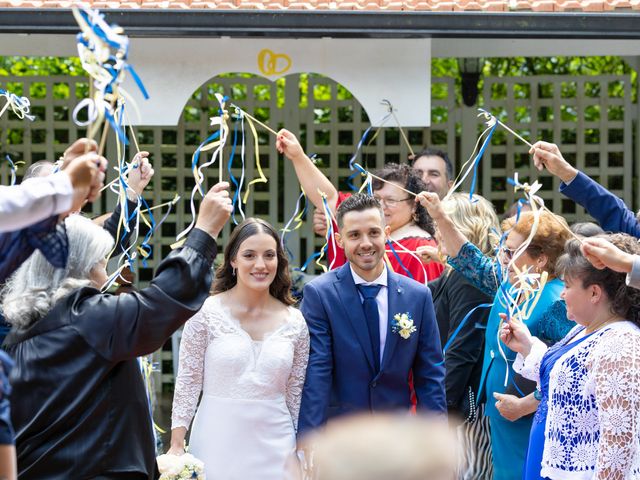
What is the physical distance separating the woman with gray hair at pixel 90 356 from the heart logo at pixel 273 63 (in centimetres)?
463

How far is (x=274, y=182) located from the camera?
1078 cm

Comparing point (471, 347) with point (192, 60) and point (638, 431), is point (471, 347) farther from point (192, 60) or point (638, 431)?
point (192, 60)

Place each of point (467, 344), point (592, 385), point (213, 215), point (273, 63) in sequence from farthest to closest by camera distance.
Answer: point (273, 63) < point (467, 344) < point (592, 385) < point (213, 215)

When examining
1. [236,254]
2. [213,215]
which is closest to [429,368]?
[236,254]

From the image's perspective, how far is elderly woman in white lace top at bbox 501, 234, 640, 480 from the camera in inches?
156

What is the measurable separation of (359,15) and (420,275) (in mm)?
2313

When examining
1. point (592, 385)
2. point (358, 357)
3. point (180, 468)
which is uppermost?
point (592, 385)

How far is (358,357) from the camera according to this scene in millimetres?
5258

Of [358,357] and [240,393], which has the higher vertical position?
[358,357]

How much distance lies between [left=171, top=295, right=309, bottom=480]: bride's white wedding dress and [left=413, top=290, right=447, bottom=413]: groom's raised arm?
57cm

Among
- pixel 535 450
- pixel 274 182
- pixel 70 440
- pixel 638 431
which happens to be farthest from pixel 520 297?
pixel 274 182

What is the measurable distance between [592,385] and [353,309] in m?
1.54

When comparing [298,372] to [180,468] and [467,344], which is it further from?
[467,344]

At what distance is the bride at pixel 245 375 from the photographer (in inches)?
212
